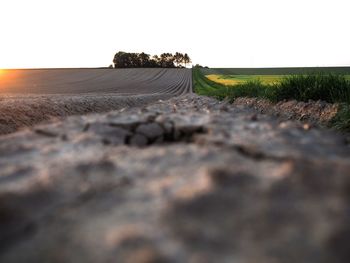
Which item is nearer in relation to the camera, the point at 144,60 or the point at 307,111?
the point at 307,111

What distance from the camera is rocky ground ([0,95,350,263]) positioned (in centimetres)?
109

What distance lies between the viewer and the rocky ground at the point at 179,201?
3.57 ft

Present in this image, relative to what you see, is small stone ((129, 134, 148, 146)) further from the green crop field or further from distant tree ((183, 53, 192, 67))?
distant tree ((183, 53, 192, 67))

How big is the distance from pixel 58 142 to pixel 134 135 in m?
0.44

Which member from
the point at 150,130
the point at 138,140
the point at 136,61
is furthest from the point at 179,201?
the point at 136,61

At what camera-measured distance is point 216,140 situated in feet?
6.81

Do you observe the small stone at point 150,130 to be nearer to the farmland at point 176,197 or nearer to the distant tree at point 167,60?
the farmland at point 176,197

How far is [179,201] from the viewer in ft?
4.29

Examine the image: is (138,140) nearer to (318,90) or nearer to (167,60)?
(318,90)

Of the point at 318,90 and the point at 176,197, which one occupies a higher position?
the point at 176,197

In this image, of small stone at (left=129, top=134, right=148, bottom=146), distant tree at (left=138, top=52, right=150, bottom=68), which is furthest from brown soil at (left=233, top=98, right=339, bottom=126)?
distant tree at (left=138, top=52, right=150, bottom=68)

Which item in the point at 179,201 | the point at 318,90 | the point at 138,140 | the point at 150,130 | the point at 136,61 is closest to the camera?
the point at 179,201

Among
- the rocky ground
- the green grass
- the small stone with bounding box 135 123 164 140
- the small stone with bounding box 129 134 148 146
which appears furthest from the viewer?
the green grass

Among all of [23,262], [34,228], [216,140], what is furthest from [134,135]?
[23,262]
